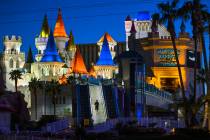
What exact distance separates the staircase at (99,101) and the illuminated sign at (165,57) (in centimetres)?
1958

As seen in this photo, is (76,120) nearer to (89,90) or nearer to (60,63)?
(89,90)

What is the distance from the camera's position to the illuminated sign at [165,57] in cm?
7275

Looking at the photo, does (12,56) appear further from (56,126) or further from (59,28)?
(56,126)

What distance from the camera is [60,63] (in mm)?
74812

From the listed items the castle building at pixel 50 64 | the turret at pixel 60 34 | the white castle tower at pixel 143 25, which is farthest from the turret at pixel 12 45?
the white castle tower at pixel 143 25

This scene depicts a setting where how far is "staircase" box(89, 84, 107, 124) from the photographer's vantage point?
5375 cm

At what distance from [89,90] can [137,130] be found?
57.9ft

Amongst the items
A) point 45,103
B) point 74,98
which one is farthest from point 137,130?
point 45,103

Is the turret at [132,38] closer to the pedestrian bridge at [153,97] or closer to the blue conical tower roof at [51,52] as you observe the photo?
the blue conical tower roof at [51,52]

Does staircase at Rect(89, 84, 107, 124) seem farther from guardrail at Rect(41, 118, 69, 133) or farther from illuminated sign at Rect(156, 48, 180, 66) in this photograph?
illuminated sign at Rect(156, 48, 180, 66)

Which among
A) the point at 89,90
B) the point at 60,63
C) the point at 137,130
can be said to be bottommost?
the point at 137,130

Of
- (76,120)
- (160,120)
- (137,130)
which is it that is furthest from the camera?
(76,120)

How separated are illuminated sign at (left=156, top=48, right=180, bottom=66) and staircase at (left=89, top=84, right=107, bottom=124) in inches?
771

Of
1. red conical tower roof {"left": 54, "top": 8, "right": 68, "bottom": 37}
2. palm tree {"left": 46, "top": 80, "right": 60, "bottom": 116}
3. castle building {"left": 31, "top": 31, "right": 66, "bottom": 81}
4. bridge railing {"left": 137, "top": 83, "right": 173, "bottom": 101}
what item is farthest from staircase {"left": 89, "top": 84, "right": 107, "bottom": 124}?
Answer: red conical tower roof {"left": 54, "top": 8, "right": 68, "bottom": 37}
